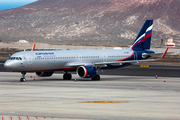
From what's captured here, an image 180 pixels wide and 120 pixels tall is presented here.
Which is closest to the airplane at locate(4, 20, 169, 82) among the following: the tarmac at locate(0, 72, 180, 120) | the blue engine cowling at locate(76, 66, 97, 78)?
the blue engine cowling at locate(76, 66, 97, 78)

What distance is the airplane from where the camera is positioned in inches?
1785

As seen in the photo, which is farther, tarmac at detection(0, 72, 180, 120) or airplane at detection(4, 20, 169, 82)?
airplane at detection(4, 20, 169, 82)

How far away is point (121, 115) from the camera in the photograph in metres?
21.1

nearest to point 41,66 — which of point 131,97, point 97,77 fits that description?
point 97,77

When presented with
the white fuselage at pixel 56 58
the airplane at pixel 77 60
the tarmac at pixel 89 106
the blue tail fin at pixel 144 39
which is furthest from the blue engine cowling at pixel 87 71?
the tarmac at pixel 89 106

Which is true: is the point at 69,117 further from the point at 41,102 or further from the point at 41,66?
the point at 41,66

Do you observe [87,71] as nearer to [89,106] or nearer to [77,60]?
[77,60]

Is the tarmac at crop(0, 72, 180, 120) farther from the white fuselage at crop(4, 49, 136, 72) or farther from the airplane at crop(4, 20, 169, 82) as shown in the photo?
the airplane at crop(4, 20, 169, 82)

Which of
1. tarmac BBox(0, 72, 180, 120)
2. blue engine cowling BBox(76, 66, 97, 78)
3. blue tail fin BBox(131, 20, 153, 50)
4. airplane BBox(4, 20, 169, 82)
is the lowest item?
tarmac BBox(0, 72, 180, 120)

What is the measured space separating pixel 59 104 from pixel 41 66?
21292 mm

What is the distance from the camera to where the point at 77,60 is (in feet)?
164

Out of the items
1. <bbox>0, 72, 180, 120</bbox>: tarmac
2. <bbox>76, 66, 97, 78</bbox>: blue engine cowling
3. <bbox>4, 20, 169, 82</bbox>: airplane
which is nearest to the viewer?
<bbox>0, 72, 180, 120</bbox>: tarmac

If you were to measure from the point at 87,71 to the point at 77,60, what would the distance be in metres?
3.81

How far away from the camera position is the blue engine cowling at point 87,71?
46.8m
